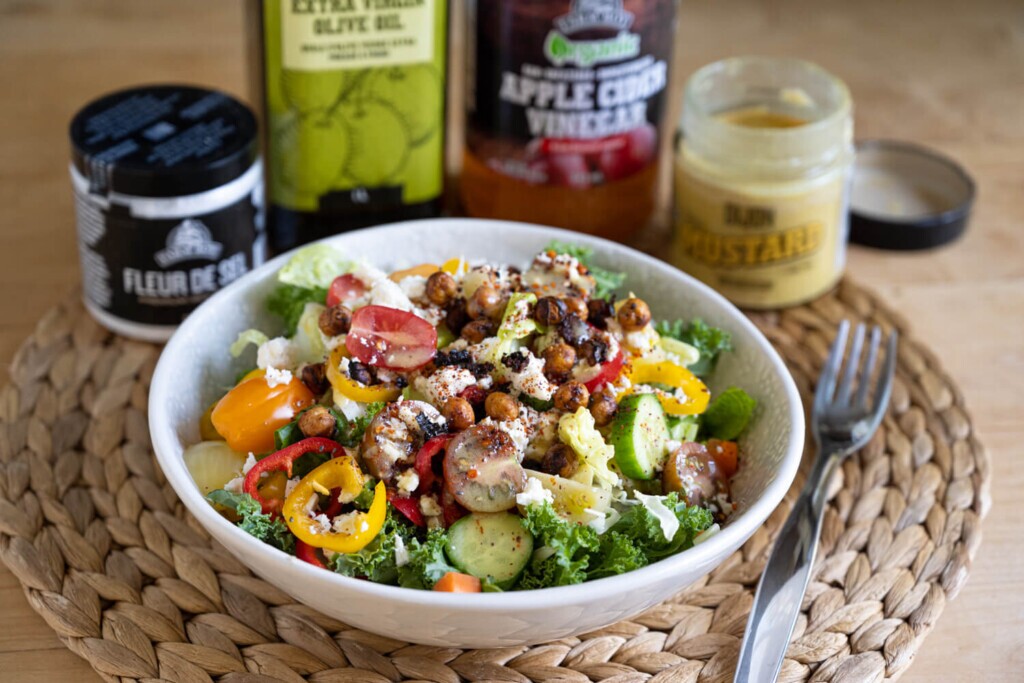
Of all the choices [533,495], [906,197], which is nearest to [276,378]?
[533,495]

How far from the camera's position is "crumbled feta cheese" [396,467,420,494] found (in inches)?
71.2

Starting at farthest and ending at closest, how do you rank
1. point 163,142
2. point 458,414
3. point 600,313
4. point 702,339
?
point 163,142 < point 702,339 < point 600,313 < point 458,414

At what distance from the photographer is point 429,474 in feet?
6.06

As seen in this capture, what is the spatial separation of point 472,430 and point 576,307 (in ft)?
1.10

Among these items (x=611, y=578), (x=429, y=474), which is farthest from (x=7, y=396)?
(x=611, y=578)

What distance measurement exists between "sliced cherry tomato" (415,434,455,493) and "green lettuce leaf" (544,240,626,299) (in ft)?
1.61

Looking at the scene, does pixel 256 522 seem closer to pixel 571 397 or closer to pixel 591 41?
pixel 571 397

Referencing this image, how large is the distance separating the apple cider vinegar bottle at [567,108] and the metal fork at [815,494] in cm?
63

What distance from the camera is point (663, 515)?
1800 millimetres

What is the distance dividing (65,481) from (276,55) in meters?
0.98

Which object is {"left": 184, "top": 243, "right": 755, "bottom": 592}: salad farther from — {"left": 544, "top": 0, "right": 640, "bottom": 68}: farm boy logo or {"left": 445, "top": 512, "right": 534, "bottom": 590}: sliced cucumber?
{"left": 544, "top": 0, "right": 640, "bottom": 68}: farm boy logo

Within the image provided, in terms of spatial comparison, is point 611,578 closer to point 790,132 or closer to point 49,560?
point 49,560

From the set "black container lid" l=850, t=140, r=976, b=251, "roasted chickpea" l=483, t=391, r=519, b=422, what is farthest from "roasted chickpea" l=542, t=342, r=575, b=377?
"black container lid" l=850, t=140, r=976, b=251

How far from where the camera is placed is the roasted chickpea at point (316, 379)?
6.66 ft
